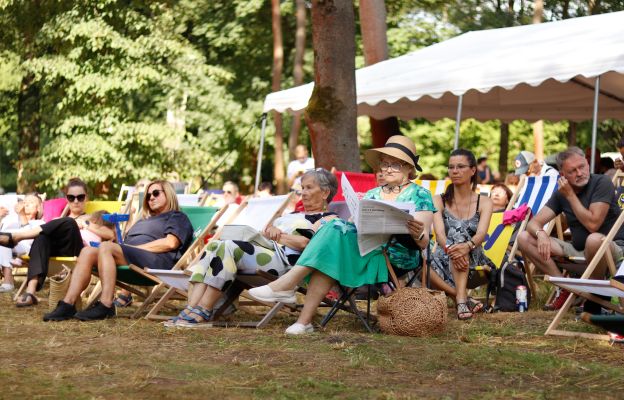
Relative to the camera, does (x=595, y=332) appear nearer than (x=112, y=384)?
No

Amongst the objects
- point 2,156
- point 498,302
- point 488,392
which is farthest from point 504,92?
point 2,156

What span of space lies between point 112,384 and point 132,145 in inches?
608

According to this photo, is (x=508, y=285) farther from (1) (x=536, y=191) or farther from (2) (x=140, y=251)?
(2) (x=140, y=251)

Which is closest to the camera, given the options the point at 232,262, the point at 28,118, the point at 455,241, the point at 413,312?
the point at 413,312

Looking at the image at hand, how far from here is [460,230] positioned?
24.7 ft

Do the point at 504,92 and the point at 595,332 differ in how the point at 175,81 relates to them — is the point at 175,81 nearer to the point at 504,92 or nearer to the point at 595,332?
the point at 504,92

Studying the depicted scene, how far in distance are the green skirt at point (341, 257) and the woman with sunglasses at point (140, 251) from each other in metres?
1.42

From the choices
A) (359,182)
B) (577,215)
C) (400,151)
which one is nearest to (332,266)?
(400,151)

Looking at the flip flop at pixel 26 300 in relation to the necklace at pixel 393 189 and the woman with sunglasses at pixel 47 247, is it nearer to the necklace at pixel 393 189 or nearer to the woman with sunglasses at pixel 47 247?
the woman with sunglasses at pixel 47 247

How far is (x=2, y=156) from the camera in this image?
40.8 m

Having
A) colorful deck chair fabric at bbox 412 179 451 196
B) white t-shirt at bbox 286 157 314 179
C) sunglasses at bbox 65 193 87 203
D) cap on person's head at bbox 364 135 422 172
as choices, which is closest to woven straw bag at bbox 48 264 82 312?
sunglasses at bbox 65 193 87 203

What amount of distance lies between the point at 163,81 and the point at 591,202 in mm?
12937

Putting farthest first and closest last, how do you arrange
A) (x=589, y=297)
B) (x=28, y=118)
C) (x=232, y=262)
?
(x=28, y=118), (x=232, y=262), (x=589, y=297)

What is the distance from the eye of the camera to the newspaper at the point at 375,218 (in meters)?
6.20
